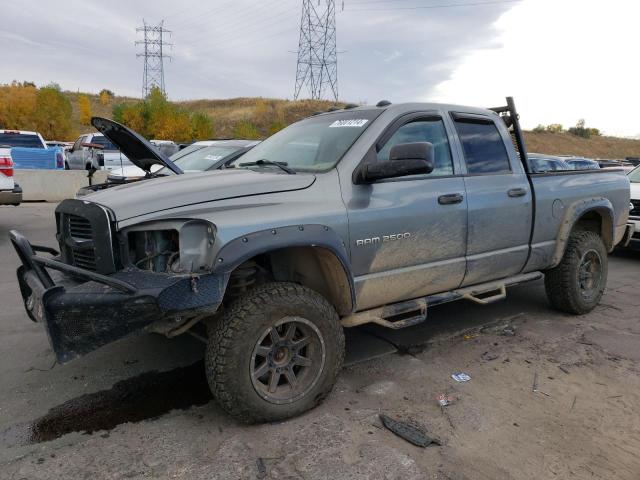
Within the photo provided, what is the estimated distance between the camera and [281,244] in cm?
291

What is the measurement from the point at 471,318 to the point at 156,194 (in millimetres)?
3347

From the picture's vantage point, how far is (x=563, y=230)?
4738 millimetres

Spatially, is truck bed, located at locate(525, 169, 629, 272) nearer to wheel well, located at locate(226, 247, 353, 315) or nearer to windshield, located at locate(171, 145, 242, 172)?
wheel well, located at locate(226, 247, 353, 315)

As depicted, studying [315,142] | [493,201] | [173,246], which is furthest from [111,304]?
[493,201]

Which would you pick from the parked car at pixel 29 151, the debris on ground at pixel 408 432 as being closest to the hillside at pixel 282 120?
the parked car at pixel 29 151

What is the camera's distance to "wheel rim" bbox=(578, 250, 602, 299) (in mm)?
5113

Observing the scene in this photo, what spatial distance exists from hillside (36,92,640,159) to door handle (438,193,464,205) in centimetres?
5122

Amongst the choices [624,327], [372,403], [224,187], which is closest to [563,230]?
[624,327]

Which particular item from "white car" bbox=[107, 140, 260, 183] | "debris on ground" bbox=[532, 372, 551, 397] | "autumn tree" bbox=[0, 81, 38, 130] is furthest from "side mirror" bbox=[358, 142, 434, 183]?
"autumn tree" bbox=[0, 81, 38, 130]

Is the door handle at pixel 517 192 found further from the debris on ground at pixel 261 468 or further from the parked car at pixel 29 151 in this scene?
the parked car at pixel 29 151

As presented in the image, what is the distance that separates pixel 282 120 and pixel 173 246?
5571 cm

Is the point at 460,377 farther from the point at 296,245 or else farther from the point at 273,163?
the point at 273,163

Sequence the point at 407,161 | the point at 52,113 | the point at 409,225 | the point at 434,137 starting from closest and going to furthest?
the point at 407,161 → the point at 409,225 → the point at 434,137 → the point at 52,113

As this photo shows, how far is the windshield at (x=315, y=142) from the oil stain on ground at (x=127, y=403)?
164cm
